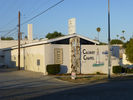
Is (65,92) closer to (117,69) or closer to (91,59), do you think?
(91,59)

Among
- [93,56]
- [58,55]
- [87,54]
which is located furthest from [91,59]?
[58,55]

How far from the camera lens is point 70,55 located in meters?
30.4

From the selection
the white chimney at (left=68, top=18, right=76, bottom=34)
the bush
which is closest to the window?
the bush

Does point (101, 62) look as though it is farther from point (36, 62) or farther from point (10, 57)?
point (10, 57)

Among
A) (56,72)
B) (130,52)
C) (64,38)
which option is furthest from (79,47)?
(130,52)

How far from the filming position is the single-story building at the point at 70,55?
1160 inches

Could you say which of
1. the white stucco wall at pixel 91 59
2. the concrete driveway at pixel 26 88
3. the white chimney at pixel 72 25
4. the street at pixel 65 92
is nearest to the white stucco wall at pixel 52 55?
the white stucco wall at pixel 91 59

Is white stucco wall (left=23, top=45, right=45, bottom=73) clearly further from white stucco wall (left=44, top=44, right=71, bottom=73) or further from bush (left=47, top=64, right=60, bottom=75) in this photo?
bush (left=47, top=64, right=60, bottom=75)

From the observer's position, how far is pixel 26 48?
36375 mm

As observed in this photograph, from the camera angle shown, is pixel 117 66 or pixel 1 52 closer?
pixel 117 66

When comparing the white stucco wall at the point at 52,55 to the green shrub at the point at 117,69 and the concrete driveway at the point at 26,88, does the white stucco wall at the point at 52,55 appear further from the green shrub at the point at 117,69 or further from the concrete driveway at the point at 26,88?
the concrete driveway at the point at 26,88

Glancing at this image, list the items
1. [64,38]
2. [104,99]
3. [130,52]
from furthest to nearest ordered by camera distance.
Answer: [130,52] → [64,38] → [104,99]

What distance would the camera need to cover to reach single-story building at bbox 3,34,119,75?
29453 mm

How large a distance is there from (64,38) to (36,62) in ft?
16.7
